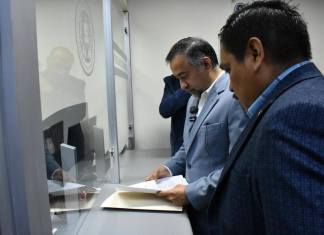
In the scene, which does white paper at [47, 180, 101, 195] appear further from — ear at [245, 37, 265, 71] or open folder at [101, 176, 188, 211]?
ear at [245, 37, 265, 71]

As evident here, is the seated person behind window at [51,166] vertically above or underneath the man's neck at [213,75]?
underneath

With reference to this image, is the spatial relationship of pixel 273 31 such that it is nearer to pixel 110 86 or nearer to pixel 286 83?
pixel 286 83

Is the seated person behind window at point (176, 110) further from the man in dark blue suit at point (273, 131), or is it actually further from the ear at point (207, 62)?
the man in dark blue suit at point (273, 131)

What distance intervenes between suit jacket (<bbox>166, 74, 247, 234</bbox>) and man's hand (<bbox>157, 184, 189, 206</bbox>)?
0.02 meters

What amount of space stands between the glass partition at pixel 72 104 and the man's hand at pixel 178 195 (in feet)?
0.99

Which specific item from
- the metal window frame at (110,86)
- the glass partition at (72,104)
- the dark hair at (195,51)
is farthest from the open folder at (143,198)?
the dark hair at (195,51)

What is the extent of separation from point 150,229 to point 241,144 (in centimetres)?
54

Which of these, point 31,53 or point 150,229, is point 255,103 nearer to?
point 31,53

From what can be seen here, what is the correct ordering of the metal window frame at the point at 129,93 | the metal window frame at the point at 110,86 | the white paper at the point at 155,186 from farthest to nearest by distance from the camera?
the metal window frame at the point at 129,93
the metal window frame at the point at 110,86
the white paper at the point at 155,186

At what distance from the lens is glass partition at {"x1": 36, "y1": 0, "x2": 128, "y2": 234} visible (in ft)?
2.29

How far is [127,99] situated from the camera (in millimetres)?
2811

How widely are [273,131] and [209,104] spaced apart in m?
0.73

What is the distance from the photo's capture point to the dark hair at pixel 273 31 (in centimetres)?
62

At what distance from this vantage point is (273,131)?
499mm
